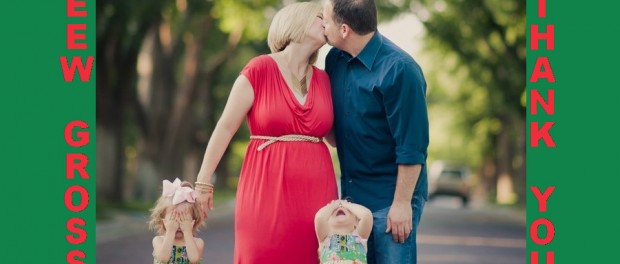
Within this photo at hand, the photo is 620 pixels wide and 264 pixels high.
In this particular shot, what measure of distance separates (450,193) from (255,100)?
39.7 metres

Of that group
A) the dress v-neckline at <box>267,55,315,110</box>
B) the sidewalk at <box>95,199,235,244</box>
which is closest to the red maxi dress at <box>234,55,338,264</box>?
the dress v-neckline at <box>267,55,315,110</box>

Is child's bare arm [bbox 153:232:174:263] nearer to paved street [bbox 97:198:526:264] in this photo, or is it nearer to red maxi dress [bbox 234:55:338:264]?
red maxi dress [bbox 234:55:338:264]

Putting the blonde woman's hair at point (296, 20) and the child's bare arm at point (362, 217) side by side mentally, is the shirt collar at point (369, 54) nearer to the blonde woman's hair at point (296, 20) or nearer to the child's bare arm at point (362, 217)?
the blonde woman's hair at point (296, 20)

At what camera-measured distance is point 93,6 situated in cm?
2011

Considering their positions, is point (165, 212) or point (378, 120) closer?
point (378, 120)

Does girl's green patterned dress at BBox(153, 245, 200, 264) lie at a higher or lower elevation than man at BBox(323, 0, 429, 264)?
lower

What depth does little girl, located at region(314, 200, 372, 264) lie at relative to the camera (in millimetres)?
5027

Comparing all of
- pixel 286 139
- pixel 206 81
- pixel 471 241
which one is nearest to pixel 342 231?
pixel 286 139

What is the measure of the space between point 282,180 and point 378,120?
550mm

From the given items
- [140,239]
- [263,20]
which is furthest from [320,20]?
[263,20]

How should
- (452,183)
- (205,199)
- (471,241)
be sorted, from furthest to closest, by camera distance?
(452,183) → (471,241) → (205,199)

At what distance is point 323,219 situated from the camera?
5090mm

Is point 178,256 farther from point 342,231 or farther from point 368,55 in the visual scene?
point 368,55

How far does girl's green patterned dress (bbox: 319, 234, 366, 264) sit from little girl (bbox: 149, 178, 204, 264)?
0.79 metres
